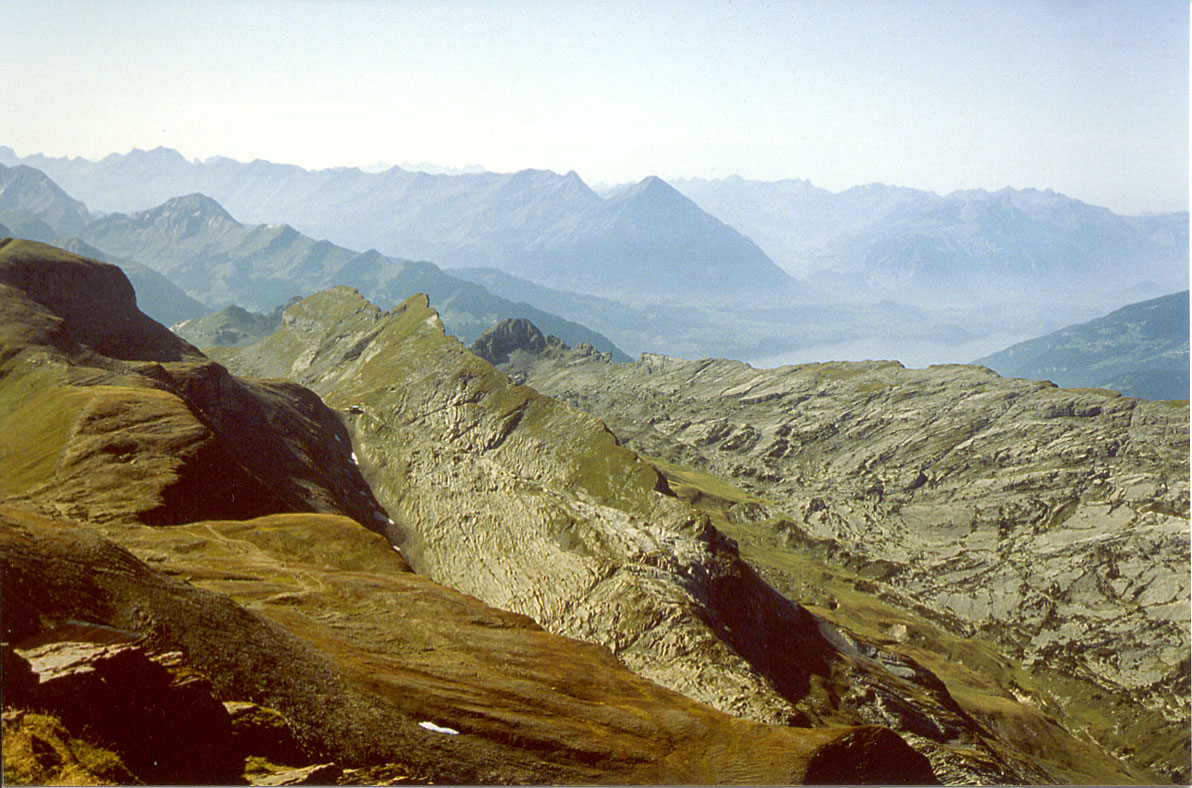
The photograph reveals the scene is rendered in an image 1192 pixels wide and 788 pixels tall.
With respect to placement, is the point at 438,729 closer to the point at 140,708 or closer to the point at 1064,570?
the point at 140,708

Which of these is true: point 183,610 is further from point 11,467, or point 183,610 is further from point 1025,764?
point 1025,764

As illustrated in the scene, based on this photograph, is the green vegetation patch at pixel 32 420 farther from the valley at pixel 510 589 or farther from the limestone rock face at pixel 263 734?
the limestone rock face at pixel 263 734

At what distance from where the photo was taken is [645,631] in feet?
255

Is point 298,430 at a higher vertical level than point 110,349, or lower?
lower

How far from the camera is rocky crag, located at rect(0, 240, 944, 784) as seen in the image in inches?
1014

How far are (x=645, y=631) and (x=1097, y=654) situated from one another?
4785 inches

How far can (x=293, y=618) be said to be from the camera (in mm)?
48594

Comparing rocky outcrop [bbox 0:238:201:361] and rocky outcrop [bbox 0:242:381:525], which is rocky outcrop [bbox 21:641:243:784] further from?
rocky outcrop [bbox 0:238:201:361]

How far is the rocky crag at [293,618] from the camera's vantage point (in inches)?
1014

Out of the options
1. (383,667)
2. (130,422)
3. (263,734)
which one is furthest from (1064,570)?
(130,422)

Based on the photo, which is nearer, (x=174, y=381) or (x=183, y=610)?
(x=183, y=610)

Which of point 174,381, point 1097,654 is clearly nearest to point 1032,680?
point 1097,654

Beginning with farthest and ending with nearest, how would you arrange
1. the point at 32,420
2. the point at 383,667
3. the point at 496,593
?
the point at 496,593, the point at 32,420, the point at 383,667

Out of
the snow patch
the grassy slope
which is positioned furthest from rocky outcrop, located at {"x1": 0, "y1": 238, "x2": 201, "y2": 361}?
the grassy slope
